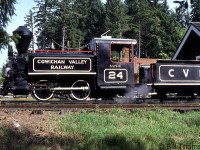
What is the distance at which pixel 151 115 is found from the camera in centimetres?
1005

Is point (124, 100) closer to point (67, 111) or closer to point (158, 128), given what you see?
point (67, 111)

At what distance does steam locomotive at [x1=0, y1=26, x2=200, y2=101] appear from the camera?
1296cm

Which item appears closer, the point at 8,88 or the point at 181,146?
the point at 181,146

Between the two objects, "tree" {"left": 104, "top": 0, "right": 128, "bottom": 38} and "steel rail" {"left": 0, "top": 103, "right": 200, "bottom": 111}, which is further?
"tree" {"left": 104, "top": 0, "right": 128, "bottom": 38}

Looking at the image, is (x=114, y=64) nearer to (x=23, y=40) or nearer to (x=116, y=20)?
(x=23, y=40)

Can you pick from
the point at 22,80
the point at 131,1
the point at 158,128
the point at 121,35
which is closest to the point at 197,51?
the point at 22,80

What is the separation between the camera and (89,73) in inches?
524

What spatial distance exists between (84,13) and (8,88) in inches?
3332

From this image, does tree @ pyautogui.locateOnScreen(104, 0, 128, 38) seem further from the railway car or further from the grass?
the grass

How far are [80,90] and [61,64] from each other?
115 centimetres

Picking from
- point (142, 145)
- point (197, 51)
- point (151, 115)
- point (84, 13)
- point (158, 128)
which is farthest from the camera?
Result: point (84, 13)

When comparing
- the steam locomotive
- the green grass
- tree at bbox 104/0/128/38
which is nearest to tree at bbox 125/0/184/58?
tree at bbox 104/0/128/38

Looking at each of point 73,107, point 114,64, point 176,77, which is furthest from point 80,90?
point 176,77

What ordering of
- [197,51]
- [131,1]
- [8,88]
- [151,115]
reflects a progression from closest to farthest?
[151,115] → [8,88] → [197,51] → [131,1]
